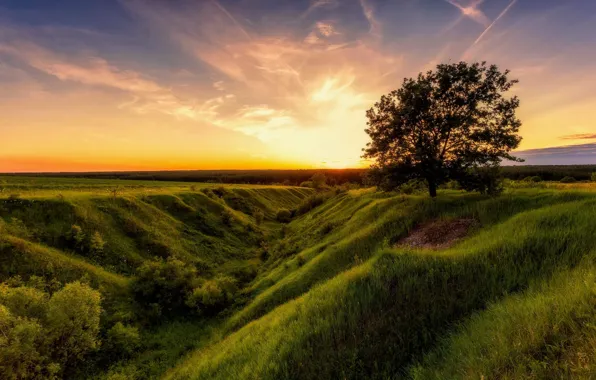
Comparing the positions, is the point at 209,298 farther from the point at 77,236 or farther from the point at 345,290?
the point at 345,290

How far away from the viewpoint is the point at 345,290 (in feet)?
33.9

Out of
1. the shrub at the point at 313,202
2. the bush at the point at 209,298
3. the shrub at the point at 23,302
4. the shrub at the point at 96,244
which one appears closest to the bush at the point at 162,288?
the bush at the point at 209,298

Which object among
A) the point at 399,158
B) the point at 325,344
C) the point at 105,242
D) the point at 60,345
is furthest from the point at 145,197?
the point at 325,344

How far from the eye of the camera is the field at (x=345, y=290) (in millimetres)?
6125

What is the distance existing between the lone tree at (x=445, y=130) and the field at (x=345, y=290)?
293 centimetres

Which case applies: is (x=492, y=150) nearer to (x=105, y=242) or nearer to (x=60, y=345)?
(x=60, y=345)

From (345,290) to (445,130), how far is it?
17445 millimetres

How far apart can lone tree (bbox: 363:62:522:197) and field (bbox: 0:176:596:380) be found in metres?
2.93

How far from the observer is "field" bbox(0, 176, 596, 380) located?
6125 millimetres

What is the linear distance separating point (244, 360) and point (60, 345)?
43.8 ft

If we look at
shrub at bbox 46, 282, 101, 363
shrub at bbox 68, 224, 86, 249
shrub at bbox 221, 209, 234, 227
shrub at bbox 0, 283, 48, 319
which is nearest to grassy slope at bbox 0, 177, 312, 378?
shrub at bbox 68, 224, 86, 249

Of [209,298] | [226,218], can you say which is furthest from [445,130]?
[226,218]

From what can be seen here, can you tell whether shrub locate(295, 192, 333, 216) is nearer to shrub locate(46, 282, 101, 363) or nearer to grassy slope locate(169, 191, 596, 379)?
shrub locate(46, 282, 101, 363)

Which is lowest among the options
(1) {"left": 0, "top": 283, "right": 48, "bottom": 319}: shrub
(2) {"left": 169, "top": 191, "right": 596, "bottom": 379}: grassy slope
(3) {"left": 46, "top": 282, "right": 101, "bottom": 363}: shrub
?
(3) {"left": 46, "top": 282, "right": 101, "bottom": 363}: shrub
